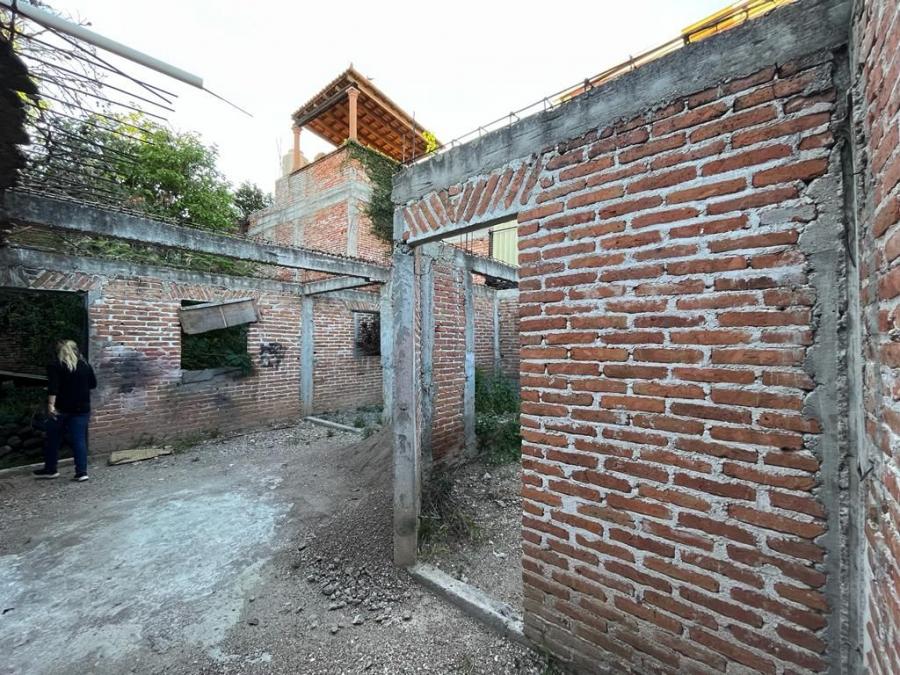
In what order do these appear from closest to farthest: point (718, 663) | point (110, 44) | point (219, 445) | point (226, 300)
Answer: point (718, 663) → point (110, 44) → point (219, 445) → point (226, 300)

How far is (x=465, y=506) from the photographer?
425 centimetres

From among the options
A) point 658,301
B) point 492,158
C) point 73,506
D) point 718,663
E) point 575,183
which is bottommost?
point 73,506

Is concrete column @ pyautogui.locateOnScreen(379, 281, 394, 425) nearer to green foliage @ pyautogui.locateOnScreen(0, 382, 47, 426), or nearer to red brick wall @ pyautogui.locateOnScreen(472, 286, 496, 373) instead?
red brick wall @ pyautogui.locateOnScreen(472, 286, 496, 373)

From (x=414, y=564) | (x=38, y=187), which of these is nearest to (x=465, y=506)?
(x=414, y=564)

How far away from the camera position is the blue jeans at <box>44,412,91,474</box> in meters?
5.19

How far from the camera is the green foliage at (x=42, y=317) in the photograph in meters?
6.96

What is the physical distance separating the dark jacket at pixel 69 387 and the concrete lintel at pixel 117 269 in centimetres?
157

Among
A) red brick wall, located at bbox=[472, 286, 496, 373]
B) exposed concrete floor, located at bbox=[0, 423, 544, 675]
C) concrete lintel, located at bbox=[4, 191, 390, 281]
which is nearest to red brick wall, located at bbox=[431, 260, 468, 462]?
exposed concrete floor, located at bbox=[0, 423, 544, 675]

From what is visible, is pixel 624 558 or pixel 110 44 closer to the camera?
pixel 110 44

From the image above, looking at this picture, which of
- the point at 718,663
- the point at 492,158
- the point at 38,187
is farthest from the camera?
the point at 38,187

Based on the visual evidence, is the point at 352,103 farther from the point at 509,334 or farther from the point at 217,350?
the point at 509,334

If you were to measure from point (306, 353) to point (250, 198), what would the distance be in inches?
433

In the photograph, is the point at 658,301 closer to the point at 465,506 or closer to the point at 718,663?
the point at 718,663

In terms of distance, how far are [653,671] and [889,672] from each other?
42.0 inches
